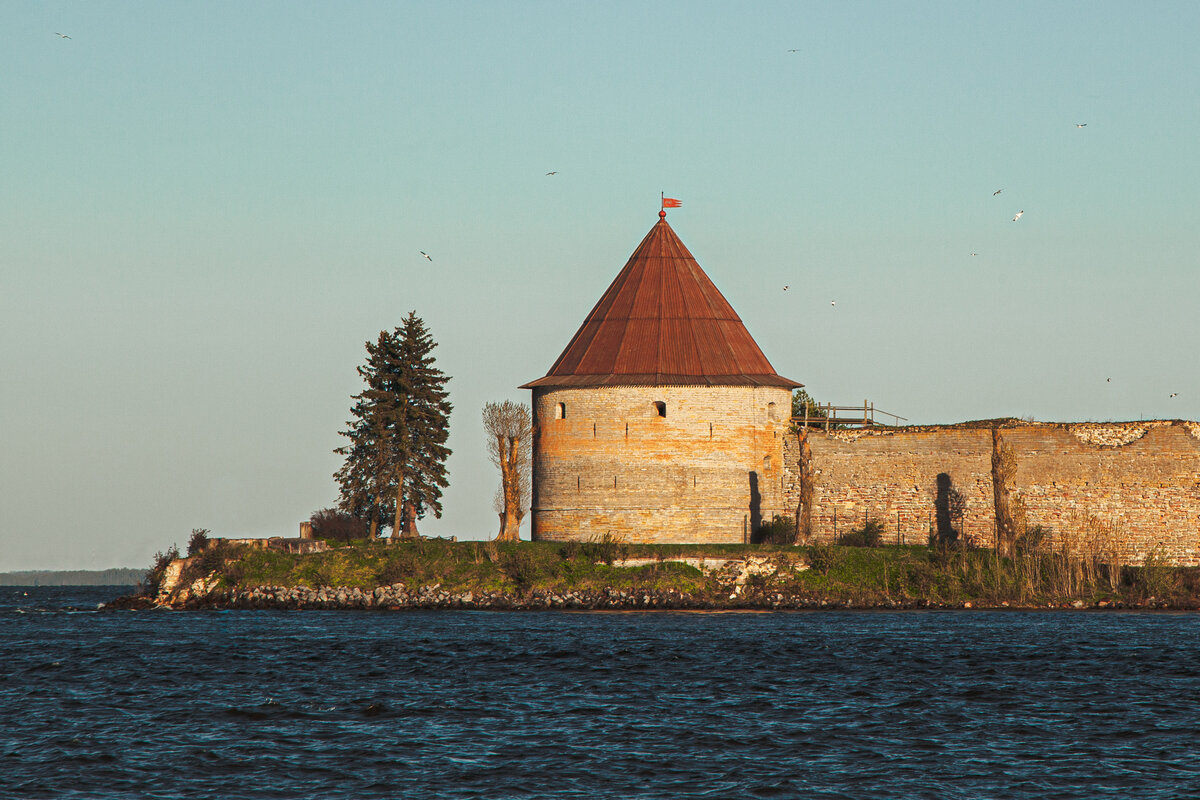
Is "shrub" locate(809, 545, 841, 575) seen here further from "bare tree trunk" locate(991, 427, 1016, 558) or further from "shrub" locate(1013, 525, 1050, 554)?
"shrub" locate(1013, 525, 1050, 554)

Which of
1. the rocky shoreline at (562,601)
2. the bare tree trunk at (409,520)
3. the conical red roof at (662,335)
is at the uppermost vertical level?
the conical red roof at (662,335)

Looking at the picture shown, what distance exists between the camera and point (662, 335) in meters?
40.0

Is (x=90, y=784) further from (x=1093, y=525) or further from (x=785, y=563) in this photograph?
(x=1093, y=525)

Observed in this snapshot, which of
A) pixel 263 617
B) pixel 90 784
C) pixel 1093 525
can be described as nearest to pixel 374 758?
pixel 90 784

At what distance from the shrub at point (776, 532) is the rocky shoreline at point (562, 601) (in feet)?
12.7

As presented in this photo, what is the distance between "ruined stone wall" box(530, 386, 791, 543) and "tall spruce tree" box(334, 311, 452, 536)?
4638 millimetres

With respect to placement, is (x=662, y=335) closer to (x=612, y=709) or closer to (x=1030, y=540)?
(x=1030, y=540)

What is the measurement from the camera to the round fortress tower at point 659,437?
38.2 meters

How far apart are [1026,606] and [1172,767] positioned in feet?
58.4

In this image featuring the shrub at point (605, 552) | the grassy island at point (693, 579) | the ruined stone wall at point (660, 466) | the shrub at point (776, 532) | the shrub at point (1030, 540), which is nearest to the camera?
the grassy island at point (693, 579)

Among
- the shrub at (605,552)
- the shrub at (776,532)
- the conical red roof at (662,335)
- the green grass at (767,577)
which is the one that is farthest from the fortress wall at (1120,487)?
the shrub at (605,552)

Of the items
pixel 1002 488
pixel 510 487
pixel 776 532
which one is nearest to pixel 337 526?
pixel 510 487

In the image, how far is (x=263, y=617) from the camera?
33.8m

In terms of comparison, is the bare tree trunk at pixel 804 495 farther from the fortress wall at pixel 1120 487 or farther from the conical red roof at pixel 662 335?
the fortress wall at pixel 1120 487
